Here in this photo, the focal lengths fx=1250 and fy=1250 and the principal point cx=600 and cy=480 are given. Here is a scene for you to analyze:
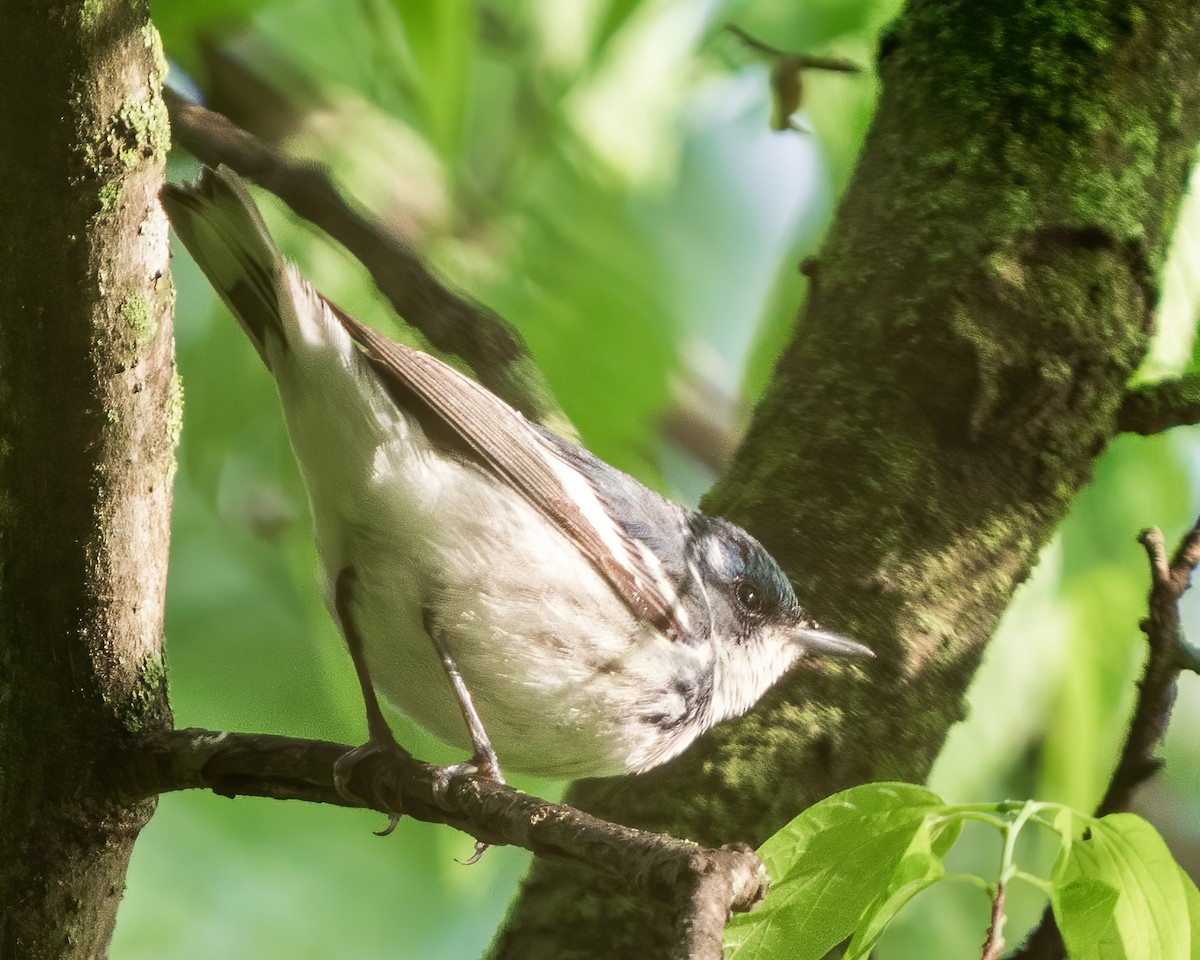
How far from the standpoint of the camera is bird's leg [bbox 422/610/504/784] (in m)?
0.86

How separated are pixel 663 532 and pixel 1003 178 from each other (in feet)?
1.42

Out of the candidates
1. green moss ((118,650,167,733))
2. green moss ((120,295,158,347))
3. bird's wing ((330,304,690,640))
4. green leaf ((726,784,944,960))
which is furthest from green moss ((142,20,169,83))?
green leaf ((726,784,944,960))

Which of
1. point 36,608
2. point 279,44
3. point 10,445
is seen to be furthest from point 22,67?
point 279,44

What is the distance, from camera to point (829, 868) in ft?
2.16

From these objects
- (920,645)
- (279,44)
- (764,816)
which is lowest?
(764,816)

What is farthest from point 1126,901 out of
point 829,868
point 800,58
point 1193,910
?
point 800,58

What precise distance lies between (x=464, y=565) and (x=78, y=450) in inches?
11.4

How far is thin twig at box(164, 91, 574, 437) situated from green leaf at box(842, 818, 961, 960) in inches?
19.8

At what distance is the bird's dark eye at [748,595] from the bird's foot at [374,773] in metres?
0.30

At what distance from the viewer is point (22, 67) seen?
63 centimetres

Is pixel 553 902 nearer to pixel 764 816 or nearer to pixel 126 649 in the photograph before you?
pixel 764 816

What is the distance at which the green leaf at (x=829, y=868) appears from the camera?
25.5 inches

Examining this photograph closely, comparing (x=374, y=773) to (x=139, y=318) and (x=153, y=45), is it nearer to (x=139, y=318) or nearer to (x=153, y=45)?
(x=139, y=318)

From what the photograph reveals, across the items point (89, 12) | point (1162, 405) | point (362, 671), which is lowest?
point (362, 671)
